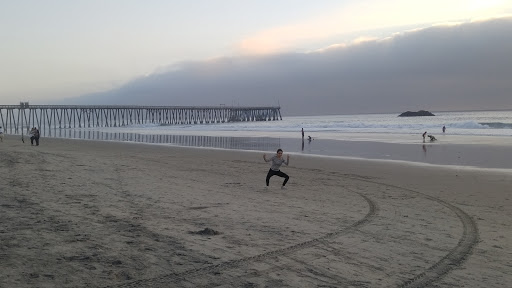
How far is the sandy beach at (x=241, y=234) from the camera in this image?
4207 mm

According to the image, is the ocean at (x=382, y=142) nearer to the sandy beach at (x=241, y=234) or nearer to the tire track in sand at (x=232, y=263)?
the sandy beach at (x=241, y=234)

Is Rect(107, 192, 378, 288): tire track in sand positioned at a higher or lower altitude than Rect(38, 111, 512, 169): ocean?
higher

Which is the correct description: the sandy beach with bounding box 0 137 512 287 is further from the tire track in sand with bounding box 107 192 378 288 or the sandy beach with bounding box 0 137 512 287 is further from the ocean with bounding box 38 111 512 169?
the ocean with bounding box 38 111 512 169

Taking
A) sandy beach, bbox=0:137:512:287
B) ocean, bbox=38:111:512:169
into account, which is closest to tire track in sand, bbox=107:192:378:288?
sandy beach, bbox=0:137:512:287

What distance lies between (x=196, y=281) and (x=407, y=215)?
514 centimetres

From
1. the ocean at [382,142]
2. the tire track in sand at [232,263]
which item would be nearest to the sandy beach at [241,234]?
the tire track in sand at [232,263]

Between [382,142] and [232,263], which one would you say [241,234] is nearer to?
[232,263]

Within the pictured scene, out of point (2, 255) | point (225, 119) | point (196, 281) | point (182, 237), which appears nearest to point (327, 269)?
point (196, 281)

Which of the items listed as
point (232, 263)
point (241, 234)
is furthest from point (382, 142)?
point (232, 263)

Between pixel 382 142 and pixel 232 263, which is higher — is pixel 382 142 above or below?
below

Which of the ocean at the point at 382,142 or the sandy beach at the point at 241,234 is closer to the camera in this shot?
the sandy beach at the point at 241,234

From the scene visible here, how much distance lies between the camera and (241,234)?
582 cm

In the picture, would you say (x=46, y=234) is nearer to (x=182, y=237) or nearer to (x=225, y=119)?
(x=182, y=237)

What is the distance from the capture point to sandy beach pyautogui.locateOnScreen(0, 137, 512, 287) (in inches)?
166
